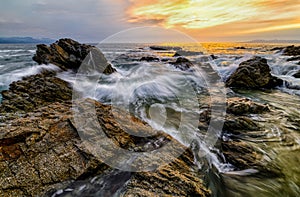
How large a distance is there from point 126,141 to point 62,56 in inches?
413

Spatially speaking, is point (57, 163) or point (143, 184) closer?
point (143, 184)

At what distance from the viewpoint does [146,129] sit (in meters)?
3.54

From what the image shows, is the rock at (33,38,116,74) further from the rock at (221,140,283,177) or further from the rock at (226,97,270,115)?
the rock at (221,140,283,177)

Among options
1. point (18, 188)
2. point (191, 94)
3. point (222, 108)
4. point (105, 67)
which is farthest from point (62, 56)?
point (18, 188)

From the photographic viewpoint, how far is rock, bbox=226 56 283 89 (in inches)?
409

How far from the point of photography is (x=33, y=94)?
18.6 ft

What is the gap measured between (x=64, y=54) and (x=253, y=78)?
11.4 m

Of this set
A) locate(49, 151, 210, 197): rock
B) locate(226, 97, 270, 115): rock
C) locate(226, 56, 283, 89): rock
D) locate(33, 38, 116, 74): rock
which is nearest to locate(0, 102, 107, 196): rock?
locate(49, 151, 210, 197): rock

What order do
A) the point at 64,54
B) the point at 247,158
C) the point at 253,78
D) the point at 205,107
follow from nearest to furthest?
the point at 247,158 → the point at 205,107 → the point at 253,78 → the point at 64,54

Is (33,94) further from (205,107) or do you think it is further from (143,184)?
(205,107)

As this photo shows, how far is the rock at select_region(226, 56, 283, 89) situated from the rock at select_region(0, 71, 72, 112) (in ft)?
28.7

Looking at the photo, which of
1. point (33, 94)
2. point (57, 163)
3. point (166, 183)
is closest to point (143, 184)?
point (166, 183)

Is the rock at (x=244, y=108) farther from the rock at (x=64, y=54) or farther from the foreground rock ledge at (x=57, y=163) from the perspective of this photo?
the rock at (x=64, y=54)

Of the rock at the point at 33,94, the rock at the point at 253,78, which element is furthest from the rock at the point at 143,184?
the rock at the point at 253,78
